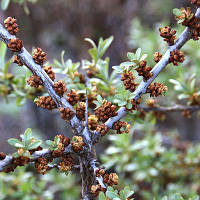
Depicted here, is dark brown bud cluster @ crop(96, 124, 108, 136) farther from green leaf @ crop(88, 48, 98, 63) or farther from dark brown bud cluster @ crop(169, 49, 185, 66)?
green leaf @ crop(88, 48, 98, 63)

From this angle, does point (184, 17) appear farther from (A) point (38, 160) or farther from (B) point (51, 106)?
(A) point (38, 160)

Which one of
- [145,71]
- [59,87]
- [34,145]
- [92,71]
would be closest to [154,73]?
[145,71]

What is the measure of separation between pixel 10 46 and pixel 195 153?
5.35 ft

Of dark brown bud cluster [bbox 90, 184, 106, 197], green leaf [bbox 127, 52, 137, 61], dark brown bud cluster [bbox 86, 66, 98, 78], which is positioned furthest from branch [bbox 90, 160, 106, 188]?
dark brown bud cluster [bbox 86, 66, 98, 78]

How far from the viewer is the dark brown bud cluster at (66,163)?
1039mm

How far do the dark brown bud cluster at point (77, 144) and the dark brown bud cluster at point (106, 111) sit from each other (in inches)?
4.0

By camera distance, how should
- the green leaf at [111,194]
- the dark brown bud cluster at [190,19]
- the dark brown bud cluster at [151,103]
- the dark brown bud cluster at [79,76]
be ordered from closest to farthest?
the green leaf at [111,194] < the dark brown bud cluster at [190,19] < the dark brown bud cluster at [79,76] < the dark brown bud cluster at [151,103]

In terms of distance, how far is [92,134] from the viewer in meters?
1.08

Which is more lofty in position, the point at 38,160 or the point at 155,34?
the point at 155,34

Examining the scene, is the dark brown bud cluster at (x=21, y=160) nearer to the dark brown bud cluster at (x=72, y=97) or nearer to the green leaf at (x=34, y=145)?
the green leaf at (x=34, y=145)

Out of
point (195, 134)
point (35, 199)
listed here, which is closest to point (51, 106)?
point (35, 199)

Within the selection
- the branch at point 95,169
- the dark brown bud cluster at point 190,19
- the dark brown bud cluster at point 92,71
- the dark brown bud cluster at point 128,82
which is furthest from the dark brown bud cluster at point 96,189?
the dark brown bud cluster at point 92,71

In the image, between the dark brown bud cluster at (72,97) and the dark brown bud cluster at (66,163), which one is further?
the dark brown bud cluster at (72,97)

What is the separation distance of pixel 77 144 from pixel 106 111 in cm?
14
